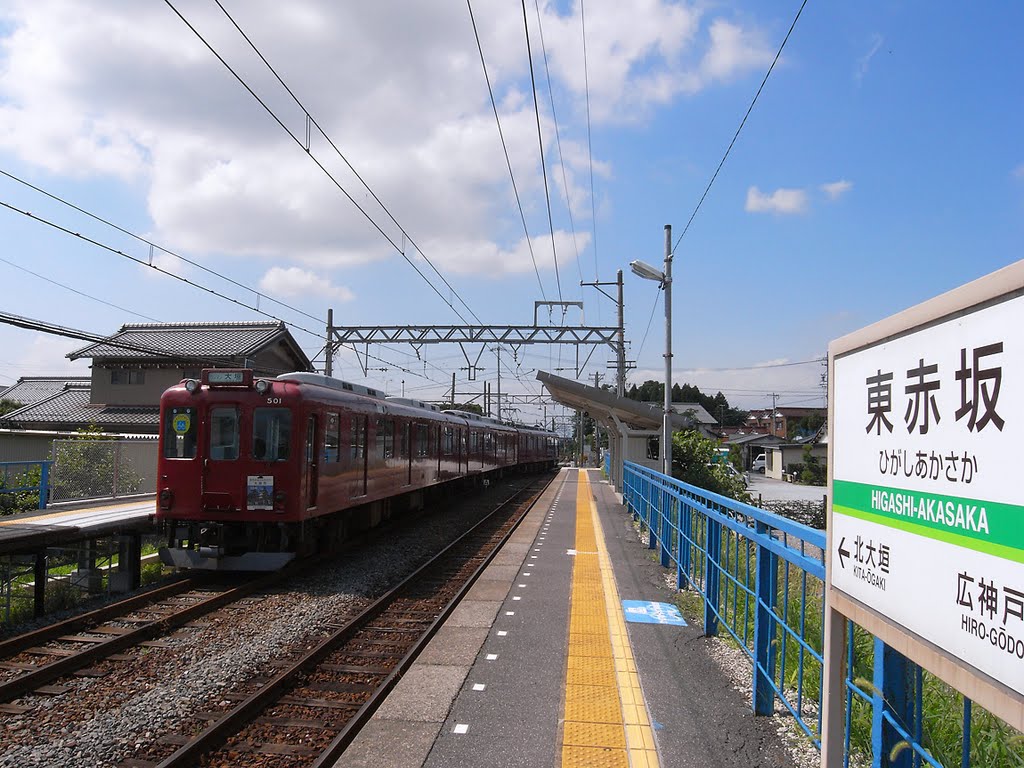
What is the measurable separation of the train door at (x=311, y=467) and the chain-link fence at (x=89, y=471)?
6798mm

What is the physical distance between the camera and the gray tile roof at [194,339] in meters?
24.9

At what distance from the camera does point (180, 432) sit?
31.9 ft

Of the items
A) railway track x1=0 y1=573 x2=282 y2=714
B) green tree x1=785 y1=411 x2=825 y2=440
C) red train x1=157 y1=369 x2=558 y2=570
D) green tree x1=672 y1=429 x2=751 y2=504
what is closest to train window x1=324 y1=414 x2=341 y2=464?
red train x1=157 y1=369 x2=558 y2=570

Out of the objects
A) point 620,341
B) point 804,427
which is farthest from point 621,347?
point 804,427

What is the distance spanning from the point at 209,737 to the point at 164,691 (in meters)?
1.12

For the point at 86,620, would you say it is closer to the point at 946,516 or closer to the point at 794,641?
the point at 794,641

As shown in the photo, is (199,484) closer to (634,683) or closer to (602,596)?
(602,596)

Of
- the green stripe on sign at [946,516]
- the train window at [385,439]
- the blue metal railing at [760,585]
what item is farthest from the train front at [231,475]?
the green stripe on sign at [946,516]

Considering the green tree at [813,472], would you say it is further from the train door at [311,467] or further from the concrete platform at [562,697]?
the concrete platform at [562,697]

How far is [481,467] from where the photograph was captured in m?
23.9

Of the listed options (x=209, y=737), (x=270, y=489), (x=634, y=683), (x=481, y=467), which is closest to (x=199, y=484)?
(x=270, y=489)

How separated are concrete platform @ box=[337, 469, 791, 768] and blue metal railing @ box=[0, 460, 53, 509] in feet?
29.2

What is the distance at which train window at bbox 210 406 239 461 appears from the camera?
9.55 metres

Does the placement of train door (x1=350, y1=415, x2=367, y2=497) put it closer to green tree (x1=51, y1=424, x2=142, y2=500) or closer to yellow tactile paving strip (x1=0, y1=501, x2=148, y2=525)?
yellow tactile paving strip (x1=0, y1=501, x2=148, y2=525)
